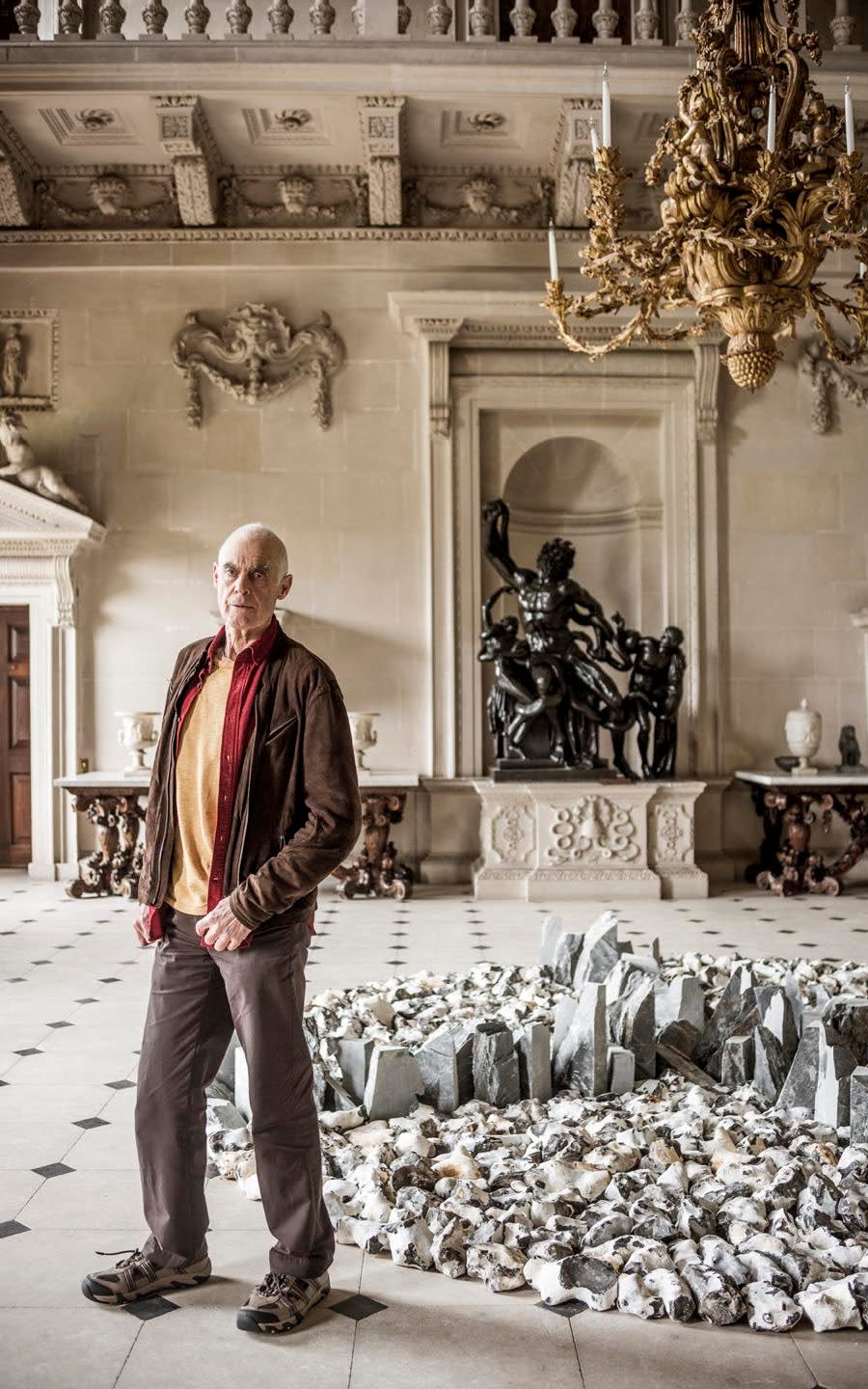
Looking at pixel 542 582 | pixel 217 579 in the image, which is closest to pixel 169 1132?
pixel 217 579

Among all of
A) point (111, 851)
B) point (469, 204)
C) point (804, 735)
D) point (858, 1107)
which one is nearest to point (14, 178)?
point (469, 204)

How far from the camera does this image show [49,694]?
11.1 metres

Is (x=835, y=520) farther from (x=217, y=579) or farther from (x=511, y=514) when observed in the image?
(x=217, y=579)

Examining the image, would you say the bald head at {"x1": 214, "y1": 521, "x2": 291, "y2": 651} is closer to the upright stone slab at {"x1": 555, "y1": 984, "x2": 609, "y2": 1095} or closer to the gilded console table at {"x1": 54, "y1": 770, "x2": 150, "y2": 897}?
the upright stone slab at {"x1": 555, "y1": 984, "x2": 609, "y2": 1095}

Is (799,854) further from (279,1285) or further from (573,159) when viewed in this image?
(279,1285)

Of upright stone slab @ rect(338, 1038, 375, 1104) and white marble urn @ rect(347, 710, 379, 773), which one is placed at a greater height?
white marble urn @ rect(347, 710, 379, 773)

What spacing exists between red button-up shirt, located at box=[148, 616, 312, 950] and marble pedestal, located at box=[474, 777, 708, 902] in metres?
7.14

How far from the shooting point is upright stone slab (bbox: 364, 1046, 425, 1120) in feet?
14.1

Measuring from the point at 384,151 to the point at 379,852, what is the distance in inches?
232

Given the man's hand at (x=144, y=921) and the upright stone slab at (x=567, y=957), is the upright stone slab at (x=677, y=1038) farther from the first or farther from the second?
the man's hand at (x=144, y=921)

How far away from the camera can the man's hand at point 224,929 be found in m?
2.84

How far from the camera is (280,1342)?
9.41 ft

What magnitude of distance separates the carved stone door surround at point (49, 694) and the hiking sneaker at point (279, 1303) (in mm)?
8483

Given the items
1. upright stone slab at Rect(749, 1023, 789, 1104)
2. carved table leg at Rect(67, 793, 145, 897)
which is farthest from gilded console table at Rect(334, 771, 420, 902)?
upright stone slab at Rect(749, 1023, 789, 1104)
